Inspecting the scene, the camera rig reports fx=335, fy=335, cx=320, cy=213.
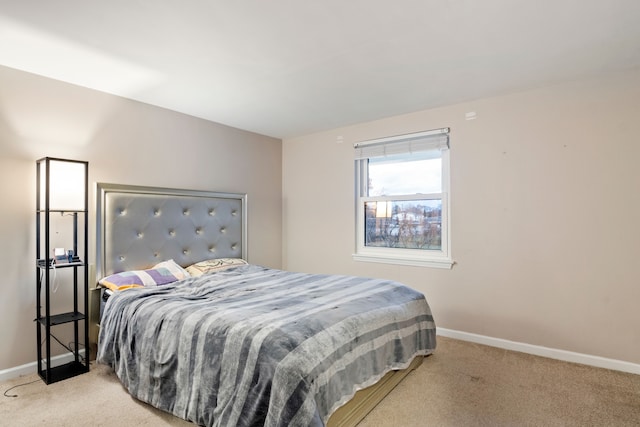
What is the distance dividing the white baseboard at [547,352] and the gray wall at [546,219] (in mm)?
37

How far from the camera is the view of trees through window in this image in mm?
3424

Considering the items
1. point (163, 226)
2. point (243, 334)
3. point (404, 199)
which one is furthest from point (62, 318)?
point (404, 199)

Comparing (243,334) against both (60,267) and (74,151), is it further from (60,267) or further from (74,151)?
(74,151)

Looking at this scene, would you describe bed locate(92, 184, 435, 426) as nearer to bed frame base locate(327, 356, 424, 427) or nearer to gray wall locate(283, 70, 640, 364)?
bed frame base locate(327, 356, 424, 427)

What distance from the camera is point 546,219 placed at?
2.77 m

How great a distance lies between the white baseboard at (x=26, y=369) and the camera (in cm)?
233

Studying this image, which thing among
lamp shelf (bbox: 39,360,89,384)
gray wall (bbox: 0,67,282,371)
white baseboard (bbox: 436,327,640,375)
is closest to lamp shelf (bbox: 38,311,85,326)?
gray wall (bbox: 0,67,282,371)

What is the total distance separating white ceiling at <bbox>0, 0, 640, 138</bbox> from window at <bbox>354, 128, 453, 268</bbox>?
579 millimetres

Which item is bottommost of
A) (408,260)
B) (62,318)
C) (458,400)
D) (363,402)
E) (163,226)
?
(458,400)

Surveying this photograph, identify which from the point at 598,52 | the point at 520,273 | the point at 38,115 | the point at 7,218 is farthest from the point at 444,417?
the point at 38,115

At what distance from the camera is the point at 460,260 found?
10.5 feet

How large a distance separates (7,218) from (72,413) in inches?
56.2

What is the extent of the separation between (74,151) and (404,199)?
303cm

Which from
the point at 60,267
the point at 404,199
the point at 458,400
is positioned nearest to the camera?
the point at 458,400
